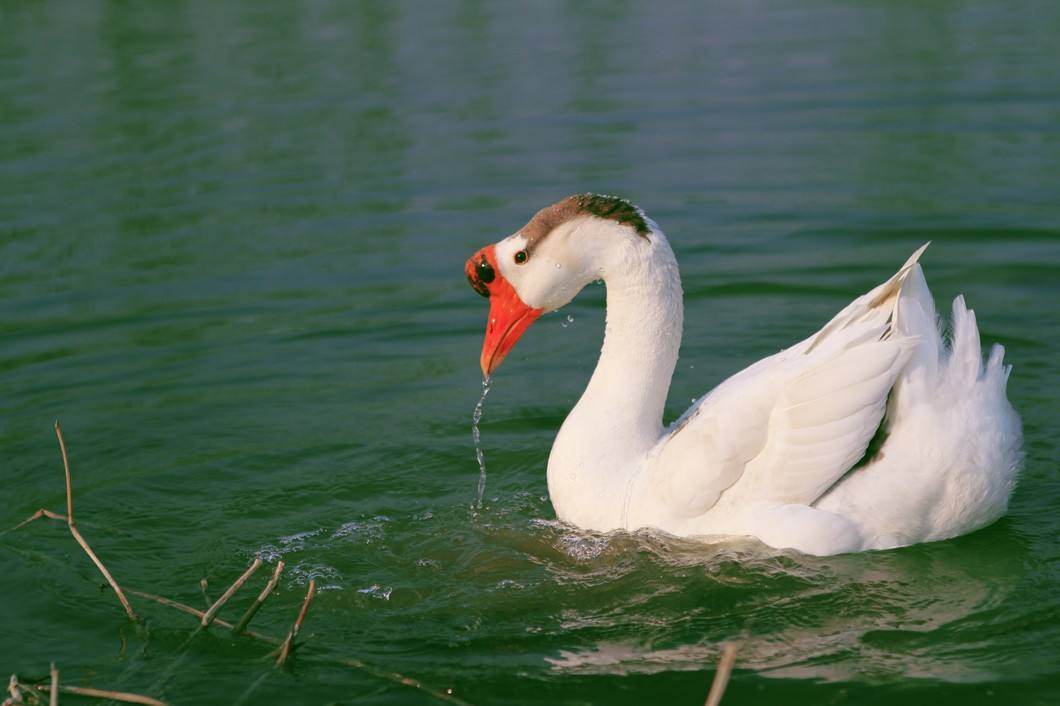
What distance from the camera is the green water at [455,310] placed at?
530cm

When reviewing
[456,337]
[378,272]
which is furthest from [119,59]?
[456,337]

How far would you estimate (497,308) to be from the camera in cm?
639

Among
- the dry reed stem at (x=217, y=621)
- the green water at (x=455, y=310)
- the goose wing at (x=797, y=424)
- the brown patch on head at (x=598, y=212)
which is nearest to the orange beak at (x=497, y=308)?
the brown patch on head at (x=598, y=212)

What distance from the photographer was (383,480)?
7035 mm

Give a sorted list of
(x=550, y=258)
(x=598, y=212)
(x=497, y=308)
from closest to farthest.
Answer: (x=598, y=212), (x=550, y=258), (x=497, y=308)

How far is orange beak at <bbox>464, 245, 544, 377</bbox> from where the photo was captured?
626 cm

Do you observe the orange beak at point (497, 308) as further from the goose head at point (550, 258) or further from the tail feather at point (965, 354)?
the tail feather at point (965, 354)

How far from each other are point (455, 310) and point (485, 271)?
2.88m

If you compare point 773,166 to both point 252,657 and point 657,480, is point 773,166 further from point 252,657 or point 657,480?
point 252,657

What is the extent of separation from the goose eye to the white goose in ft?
0.12

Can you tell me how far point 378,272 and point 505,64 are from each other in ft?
18.4

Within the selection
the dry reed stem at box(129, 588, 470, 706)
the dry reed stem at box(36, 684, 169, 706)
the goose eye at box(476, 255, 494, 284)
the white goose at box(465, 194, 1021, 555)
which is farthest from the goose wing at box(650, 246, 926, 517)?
the dry reed stem at box(36, 684, 169, 706)

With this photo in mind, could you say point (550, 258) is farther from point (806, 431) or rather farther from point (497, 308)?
Answer: point (806, 431)

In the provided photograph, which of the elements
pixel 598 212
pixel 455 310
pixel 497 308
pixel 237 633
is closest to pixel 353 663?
pixel 237 633
